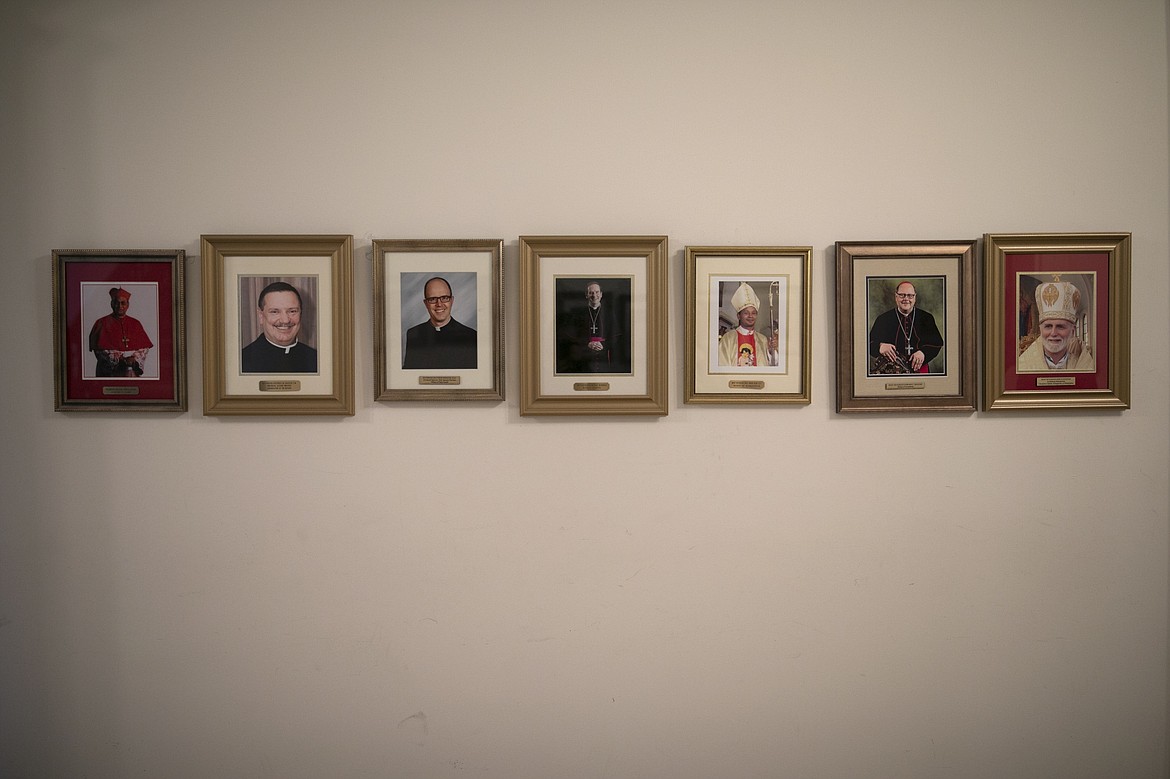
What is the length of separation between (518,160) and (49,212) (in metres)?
1.48

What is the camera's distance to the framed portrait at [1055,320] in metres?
1.92

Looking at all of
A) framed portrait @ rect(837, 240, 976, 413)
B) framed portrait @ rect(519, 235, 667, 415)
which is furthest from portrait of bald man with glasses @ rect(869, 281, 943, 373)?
framed portrait @ rect(519, 235, 667, 415)

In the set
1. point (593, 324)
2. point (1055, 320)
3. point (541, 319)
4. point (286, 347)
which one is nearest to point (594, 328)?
point (593, 324)

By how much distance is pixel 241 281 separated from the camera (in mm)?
1900

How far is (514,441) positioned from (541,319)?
39 cm

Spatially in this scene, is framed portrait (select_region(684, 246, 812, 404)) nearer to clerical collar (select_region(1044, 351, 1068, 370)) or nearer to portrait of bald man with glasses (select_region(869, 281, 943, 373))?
portrait of bald man with glasses (select_region(869, 281, 943, 373))

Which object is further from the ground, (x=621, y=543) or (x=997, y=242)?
(x=997, y=242)

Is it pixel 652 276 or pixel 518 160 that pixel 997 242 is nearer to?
pixel 652 276

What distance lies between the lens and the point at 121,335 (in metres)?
1.90

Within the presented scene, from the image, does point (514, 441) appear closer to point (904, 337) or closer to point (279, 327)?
point (279, 327)

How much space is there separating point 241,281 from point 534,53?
1157 millimetres

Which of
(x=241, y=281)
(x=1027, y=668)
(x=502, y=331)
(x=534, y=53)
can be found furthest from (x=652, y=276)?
(x=1027, y=668)

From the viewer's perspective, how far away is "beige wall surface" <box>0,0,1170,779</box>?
1.92 metres

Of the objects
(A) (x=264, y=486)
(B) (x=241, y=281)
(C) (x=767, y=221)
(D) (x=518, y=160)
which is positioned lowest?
(A) (x=264, y=486)
